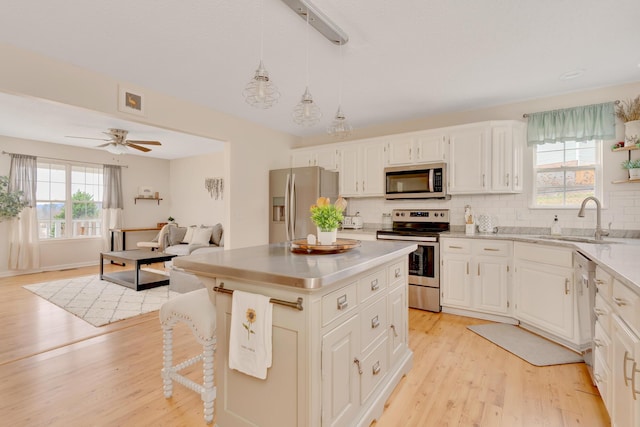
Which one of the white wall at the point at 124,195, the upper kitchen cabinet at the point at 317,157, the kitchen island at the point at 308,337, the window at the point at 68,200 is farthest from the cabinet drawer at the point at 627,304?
the window at the point at 68,200

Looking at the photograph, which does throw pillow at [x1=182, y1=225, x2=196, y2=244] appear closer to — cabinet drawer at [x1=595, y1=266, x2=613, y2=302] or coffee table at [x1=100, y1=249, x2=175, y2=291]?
coffee table at [x1=100, y1=249, x2=175, y2=291]

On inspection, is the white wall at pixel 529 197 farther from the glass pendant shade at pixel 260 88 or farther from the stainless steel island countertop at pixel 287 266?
the glass pendant shade at pixel 260 88

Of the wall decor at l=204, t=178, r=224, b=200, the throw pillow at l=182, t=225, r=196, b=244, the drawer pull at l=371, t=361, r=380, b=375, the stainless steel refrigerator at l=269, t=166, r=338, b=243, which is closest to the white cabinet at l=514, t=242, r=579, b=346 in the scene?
the drawer pull at l=371, t=361, r=380, b=375

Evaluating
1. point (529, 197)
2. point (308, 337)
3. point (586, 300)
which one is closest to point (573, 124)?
point (529, 197)

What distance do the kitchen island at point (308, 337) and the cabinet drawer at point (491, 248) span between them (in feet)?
6.36

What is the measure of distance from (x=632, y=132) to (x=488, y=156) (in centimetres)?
125

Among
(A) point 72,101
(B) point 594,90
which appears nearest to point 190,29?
(A) point 72,101

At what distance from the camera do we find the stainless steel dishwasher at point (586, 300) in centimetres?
212

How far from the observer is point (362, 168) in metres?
4.45

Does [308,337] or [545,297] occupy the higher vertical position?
[308,337]

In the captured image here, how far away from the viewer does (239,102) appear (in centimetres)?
371

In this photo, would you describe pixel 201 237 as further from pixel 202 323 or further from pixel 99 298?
pixel 202 323

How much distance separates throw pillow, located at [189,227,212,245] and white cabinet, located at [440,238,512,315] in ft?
14.7

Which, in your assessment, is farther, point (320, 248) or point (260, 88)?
point (320, 248)
